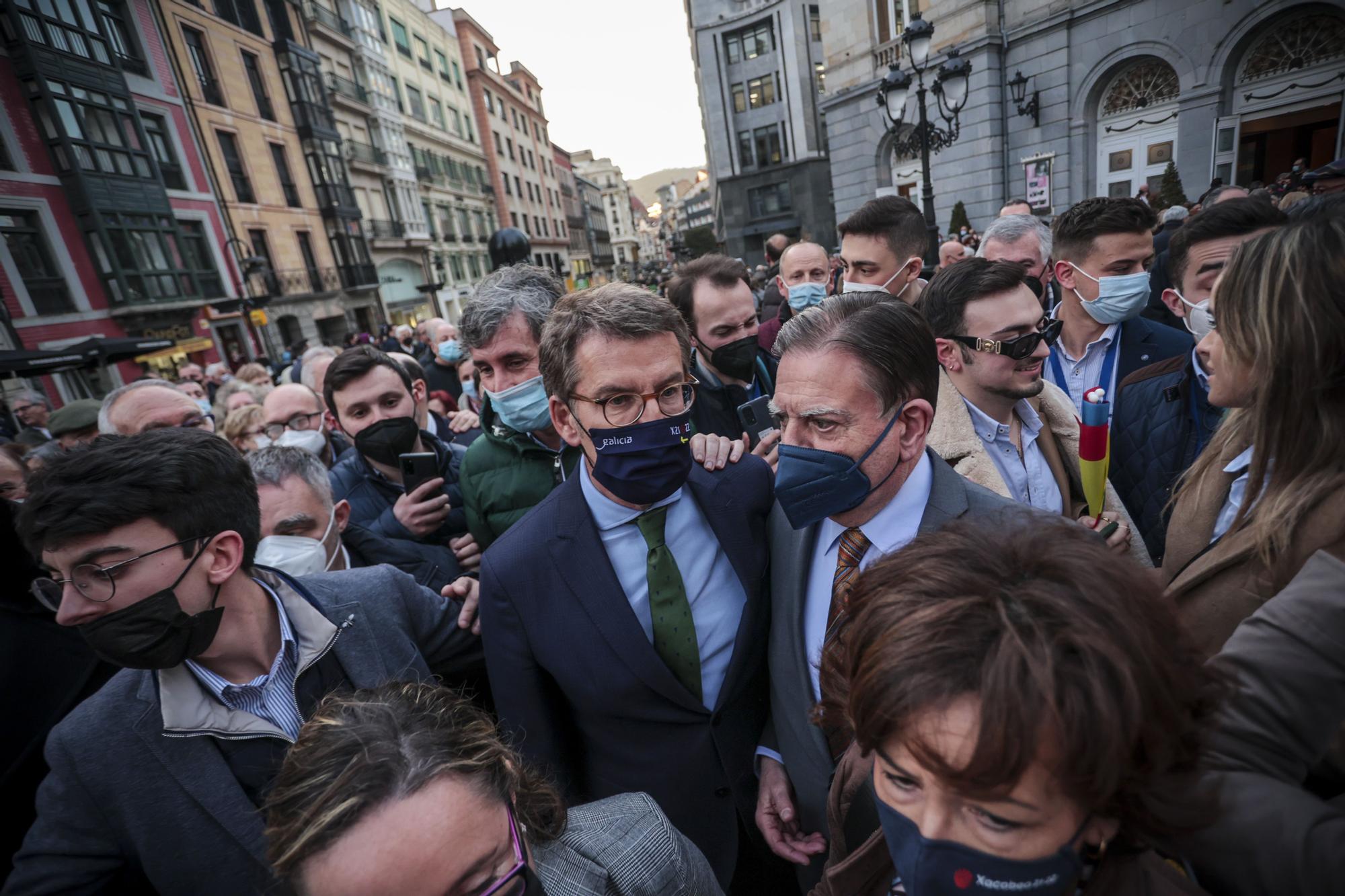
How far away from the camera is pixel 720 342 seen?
3.64 m

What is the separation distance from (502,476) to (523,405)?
36 centimetres

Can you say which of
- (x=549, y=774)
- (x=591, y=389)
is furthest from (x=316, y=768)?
(x=591, y=389)

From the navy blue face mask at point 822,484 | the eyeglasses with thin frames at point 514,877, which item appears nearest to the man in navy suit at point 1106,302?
the navy blue face mask at point 822,484

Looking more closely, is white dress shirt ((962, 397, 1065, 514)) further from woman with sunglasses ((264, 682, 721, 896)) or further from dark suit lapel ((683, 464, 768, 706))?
woman with sunglasses ((264, 682, 721, 896))

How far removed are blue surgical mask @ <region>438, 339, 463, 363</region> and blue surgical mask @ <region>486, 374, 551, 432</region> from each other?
4.20 m

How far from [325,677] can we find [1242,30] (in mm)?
18459

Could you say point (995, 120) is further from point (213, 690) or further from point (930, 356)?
point (213, 690)

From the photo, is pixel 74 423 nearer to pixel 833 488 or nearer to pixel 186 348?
pixel 833 488

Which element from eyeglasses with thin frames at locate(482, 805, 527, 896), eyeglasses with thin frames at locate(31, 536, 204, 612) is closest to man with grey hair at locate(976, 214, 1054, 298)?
eyeglasses with thin frames at locate(482, 805, 527, 896)

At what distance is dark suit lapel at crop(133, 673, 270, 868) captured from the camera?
1.56m

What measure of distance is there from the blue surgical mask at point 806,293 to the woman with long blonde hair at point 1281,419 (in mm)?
3461

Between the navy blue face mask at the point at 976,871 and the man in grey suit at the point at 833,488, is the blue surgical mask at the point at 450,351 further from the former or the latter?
the navy blue face mask at the point at 976,871

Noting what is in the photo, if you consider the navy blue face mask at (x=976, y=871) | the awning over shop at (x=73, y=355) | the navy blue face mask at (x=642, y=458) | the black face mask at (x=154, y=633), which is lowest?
the navy blue face mask at (x=976, y=871)

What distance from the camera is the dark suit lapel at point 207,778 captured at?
5.13 ft
